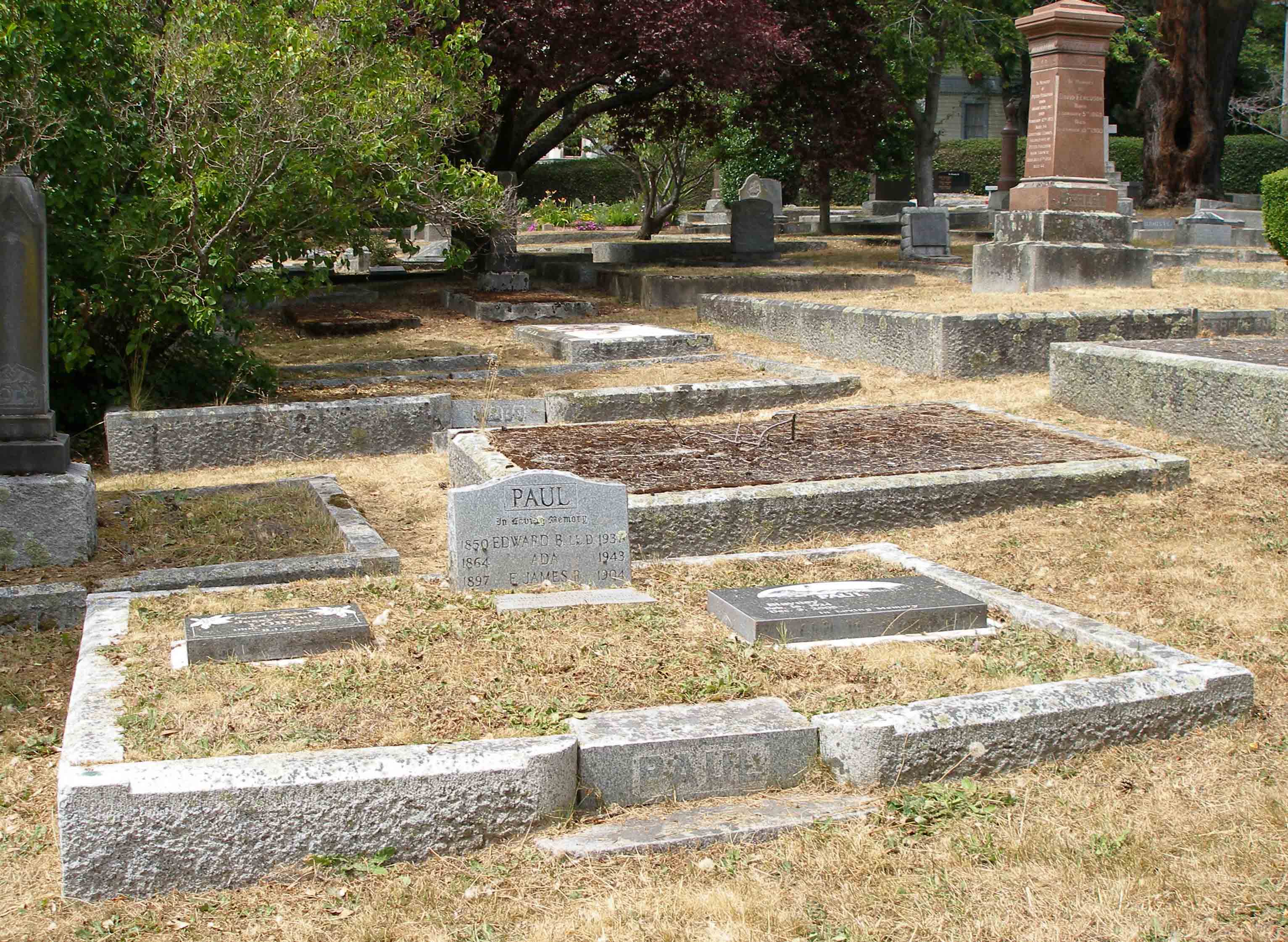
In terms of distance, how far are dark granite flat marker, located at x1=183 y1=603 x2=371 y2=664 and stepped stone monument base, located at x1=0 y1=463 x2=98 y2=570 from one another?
1954 mm

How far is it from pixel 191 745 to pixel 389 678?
0.74m

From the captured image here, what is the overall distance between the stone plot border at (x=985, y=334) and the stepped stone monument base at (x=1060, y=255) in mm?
2928

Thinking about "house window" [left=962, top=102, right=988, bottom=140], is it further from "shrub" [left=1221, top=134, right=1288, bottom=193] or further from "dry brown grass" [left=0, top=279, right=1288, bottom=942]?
"dry brown grass" [left=0, top=279, right=1288, bottom=942]

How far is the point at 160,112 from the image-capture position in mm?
9211

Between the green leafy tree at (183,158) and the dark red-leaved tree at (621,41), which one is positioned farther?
the dark red-leaved tree at (621,41)

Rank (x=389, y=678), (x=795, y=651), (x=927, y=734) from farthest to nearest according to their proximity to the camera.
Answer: (x=795, y=651), (x=389, y=678), (x=927, y=734)

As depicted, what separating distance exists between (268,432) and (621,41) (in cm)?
923

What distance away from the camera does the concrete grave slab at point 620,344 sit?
12188mm

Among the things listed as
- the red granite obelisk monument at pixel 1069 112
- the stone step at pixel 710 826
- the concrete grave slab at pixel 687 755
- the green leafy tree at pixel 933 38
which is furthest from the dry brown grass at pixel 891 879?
the green leafy tree at pixel 933 38

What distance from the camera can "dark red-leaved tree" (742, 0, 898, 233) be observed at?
1989cm

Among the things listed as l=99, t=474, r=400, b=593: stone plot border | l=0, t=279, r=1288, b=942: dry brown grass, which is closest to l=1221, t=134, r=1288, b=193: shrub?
l=99, t=474, r=400, b=593: stone plot border

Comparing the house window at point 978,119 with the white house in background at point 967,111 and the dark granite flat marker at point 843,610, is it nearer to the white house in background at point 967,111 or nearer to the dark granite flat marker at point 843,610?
the white house in background at point 967,111

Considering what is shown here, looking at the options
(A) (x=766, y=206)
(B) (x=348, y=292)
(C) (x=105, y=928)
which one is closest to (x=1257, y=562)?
(C) (x=105, y=928)

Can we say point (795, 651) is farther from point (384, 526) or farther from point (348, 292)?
point (348, 292)
